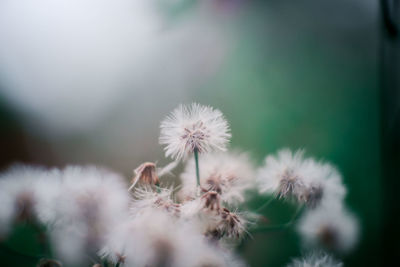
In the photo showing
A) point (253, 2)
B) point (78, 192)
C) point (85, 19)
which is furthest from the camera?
point (253, 2)

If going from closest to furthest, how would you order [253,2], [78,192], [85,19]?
[78,192], [85,19], [253,2]

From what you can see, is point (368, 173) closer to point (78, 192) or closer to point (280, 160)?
point (280, 160)

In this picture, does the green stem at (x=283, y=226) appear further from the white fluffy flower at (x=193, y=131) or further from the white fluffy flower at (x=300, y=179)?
the white fluffy flower at (x=193, y=131)

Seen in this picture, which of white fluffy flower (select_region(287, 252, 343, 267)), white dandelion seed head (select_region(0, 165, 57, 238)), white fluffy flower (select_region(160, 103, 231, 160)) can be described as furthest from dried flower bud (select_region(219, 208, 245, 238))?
Answer: white dandelion seed head (select_region(0, 165, 57, 238))

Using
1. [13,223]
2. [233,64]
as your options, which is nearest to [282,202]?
[233,64]

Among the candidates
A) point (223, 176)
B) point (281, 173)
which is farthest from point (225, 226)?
point (281, 173)

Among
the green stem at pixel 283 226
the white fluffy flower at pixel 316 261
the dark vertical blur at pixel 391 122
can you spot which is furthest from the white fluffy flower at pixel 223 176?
the dark vertical blur at pixel 391 122

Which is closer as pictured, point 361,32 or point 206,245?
point 206,245
